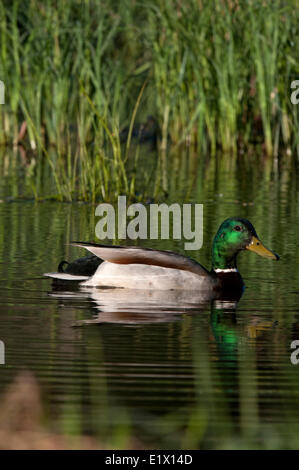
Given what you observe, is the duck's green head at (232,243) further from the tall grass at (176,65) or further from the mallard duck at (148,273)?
the tall grass at (176,65)

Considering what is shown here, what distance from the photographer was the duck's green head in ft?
31.9

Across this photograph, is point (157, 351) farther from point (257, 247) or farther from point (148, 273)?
point (257, 247)

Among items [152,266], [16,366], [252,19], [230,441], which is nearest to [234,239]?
[152,266]

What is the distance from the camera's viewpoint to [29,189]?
15117 mm

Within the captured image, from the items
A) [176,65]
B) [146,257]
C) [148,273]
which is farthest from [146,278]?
[176,65]

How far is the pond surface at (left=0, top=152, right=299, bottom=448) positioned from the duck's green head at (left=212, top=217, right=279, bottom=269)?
9.4 inches

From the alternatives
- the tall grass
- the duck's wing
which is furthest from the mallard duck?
the tall grass

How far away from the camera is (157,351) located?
7246 millimetres

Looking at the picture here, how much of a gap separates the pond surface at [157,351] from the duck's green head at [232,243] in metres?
0.24

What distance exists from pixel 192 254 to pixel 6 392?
4.88 meters

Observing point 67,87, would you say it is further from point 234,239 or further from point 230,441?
point 230,441

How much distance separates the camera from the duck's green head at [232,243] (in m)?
9.72

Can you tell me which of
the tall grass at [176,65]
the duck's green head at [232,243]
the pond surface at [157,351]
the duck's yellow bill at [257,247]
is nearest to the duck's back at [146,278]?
the pond surface at [157,351]

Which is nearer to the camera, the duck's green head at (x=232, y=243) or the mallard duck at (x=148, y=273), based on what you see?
the mallard duck at (x=148, y=273)
